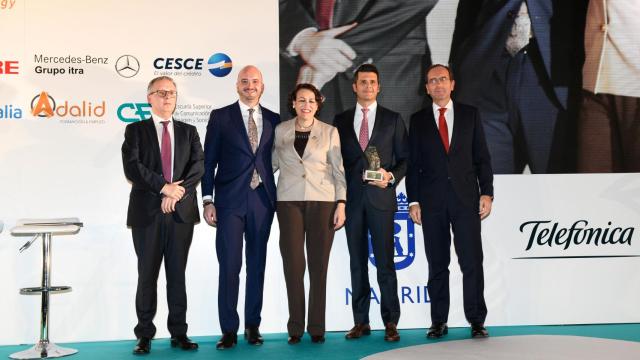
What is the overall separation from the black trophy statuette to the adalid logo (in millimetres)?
2051

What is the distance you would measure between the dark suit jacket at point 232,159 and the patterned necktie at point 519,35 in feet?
7.10

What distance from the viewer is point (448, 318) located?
5336mm

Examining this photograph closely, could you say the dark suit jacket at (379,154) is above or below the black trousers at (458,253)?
above

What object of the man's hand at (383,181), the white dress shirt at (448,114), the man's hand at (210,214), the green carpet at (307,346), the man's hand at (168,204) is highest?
the white dress shirt at (448,114)

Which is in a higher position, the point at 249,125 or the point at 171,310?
the point at 249,125

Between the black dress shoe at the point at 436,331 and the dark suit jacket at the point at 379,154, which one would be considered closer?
the dark suit jacket at the point at 379,154

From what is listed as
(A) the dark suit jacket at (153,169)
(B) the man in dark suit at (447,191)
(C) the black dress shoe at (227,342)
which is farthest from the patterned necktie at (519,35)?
(C) the black dress shoe at (227,342)

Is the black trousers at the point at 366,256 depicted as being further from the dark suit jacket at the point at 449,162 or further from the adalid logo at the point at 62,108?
the adalid logo at the point at 62,108

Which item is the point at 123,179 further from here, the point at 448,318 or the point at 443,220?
the point at 448,318

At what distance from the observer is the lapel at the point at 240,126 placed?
4.64 metres

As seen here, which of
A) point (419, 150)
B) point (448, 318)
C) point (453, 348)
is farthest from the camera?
point (448, 318)

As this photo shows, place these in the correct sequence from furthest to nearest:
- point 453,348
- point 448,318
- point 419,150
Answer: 1. point 448,318
2. point 419,150
3. point 453,348

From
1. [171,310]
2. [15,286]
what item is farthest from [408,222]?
[15,286]

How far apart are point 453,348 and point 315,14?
2.90 meters
